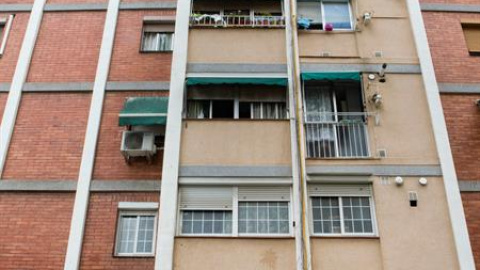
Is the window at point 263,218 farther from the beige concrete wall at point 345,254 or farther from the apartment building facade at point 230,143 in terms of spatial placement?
the beige concrete wall at point 345,254

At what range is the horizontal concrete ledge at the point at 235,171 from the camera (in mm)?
10039

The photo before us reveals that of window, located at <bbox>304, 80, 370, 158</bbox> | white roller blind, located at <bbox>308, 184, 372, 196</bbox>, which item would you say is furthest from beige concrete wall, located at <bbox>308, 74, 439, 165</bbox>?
white roller blind, located at <bbox>308, 184, 372, 196</bbox>

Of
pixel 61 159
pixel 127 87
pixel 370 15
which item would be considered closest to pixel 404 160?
pixel 370 15

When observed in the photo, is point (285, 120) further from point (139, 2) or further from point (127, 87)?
point (139, 2)

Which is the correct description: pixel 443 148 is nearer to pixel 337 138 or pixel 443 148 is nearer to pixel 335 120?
pixel 337 138

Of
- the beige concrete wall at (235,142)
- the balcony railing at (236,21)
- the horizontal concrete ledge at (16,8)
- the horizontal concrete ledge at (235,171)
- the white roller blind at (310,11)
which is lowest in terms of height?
the horizontal concrete ledge at (235,171)

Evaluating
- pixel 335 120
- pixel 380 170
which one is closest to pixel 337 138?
pixel 335 120

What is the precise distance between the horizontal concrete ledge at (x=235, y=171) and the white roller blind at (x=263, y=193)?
334 mm

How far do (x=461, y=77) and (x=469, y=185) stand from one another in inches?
124

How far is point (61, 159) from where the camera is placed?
11.4m

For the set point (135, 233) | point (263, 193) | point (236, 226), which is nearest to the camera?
point (236, 226)

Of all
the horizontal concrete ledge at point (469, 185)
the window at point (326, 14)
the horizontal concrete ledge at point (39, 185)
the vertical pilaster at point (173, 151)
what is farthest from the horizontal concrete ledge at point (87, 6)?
the horizontal concrete ledge at point (469, 185)

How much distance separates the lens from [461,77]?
40.0 feet

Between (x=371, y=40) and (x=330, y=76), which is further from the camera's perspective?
(x=371, y=40)
